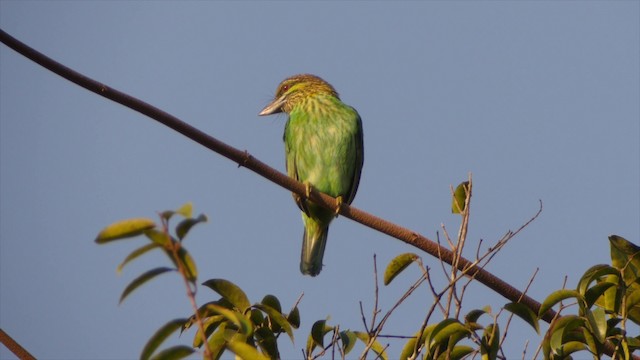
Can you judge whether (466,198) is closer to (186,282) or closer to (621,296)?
(621,296)

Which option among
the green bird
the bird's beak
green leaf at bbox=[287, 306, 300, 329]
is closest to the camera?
green leaf at bbox=[287, 306, 300, 329]

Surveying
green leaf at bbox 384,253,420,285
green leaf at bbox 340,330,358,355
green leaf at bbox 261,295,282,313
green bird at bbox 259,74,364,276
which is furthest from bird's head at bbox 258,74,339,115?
green leaf at bbox 261,295,282,313

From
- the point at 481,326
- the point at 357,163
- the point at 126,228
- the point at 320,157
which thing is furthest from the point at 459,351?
the point at 357,163

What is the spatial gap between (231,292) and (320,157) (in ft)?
10.4

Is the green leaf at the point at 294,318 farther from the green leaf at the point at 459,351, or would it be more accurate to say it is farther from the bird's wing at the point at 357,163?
the bird's wing at the point at 357,163

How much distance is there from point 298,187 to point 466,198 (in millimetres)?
746

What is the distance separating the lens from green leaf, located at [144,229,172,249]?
1.88 metres

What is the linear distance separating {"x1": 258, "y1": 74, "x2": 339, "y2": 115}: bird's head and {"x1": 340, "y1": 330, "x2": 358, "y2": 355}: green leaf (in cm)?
362

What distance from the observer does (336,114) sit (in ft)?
20.0

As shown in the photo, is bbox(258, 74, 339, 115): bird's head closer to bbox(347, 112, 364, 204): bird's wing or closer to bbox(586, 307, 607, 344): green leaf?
bbox(347, 112, 364, 204): bird's wing

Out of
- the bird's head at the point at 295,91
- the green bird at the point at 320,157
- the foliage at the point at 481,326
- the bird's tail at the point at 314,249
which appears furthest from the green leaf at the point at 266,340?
the bird's head at the point at 295,91

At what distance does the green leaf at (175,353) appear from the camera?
2118mm

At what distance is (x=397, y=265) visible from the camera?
10.3 ft

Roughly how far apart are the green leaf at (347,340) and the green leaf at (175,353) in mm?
874
